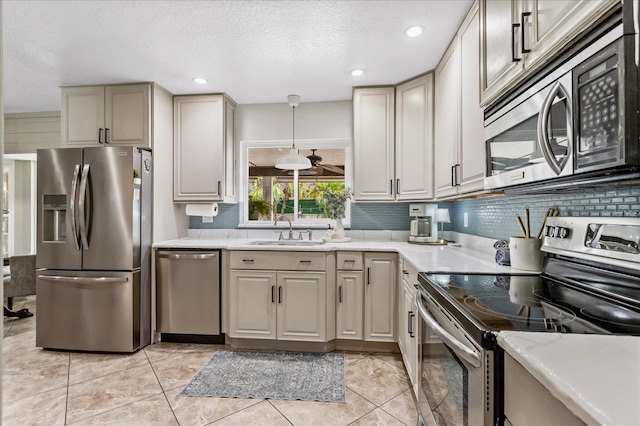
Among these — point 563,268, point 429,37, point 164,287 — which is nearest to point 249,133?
point 164,287

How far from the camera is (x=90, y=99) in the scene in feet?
9.99

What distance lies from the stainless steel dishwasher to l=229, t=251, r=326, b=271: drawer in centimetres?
22

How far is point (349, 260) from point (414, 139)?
1.19 meters

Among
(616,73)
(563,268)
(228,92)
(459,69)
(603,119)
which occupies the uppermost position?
(228,92)

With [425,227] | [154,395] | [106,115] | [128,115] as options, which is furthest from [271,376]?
[106,115]

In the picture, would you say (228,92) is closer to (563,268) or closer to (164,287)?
(164,287)

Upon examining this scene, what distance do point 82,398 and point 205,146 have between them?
86.9 inches

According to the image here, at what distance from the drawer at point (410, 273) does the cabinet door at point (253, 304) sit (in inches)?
43.7

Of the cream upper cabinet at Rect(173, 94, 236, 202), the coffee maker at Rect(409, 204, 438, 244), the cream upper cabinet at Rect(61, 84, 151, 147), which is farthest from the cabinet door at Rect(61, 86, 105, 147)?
the coffee maker at Rect(409, 204, 438, 244)

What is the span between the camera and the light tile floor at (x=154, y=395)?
74.7 inches

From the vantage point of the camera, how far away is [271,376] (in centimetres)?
237

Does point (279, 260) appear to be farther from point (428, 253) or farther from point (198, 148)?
point (198, 148)

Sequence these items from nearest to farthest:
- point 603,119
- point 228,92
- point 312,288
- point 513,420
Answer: point 513,420, point 603,119, point 312,288, point 228,92

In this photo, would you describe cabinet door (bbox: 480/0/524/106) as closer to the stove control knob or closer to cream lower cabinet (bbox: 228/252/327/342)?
the stove control knob
